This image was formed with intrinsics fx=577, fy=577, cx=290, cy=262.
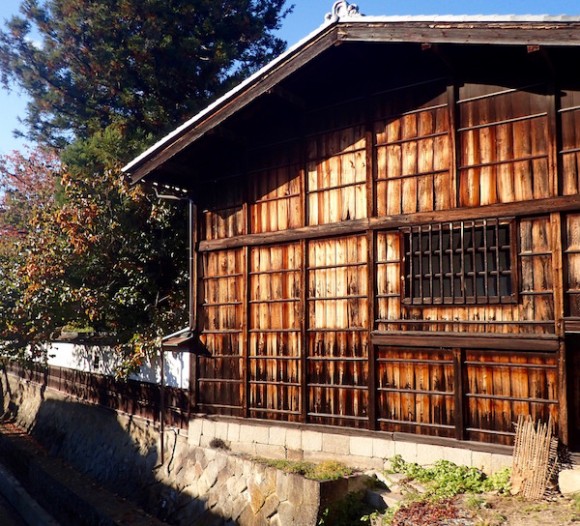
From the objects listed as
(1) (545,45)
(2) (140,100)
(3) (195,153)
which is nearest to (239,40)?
(2) (140,100)

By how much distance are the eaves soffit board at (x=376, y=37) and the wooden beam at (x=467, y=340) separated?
Answer: 4.14 meters

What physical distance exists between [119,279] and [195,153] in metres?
5.47

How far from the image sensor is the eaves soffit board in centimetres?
782

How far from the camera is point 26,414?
74.8ft

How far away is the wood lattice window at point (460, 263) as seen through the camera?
891 centimetres

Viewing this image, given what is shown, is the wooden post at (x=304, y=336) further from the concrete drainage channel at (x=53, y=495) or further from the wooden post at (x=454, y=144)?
the concrete drainage channel at (x=53, y=495)

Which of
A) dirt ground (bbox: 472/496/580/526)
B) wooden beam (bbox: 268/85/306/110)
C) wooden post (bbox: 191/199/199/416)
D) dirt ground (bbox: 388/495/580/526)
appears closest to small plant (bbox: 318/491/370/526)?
dirt ground (bbox: 388/495/580/526)

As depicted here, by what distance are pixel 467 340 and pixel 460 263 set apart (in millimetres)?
1232

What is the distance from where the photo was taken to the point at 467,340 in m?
9.07

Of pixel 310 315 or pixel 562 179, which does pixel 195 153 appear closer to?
pixel 310 315

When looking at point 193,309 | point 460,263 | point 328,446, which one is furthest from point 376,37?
point 328,446

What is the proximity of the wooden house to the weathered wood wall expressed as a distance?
0.03 m

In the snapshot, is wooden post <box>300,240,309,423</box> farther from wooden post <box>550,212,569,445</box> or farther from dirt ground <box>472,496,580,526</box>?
wooden post <box>550,212,569,445</box>

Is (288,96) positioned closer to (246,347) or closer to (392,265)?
(392,265)
